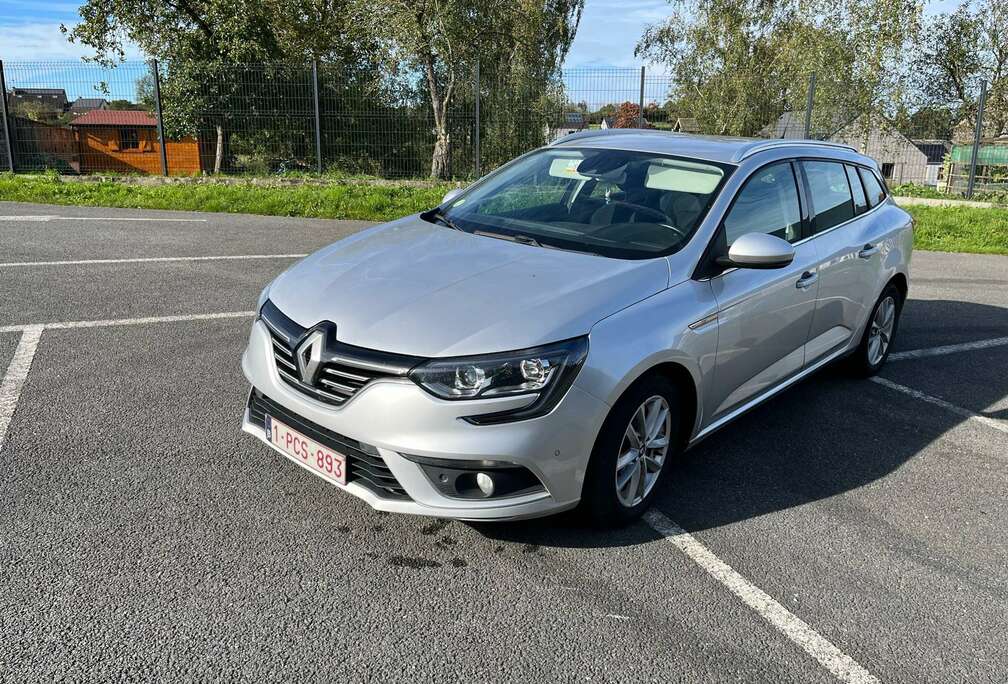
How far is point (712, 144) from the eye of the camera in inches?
178

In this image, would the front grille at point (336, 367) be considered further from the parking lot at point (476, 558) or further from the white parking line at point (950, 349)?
the white parking line at point (950, 349)

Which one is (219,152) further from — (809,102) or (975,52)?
(975,52)

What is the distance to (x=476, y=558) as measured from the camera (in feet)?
10.3

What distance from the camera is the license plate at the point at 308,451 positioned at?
3.09 m

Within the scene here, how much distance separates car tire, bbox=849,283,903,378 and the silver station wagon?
778 millimetres

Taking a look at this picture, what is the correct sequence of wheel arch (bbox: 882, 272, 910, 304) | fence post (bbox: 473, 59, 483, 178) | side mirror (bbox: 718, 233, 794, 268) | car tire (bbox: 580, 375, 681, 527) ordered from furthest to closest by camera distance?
fence post (bbox: 473, 59, 483, 178) → wheel arch (bbox: 882, 272, 910, 304) → side mirror (bbox: 718, 233, 794, 268) → car tire (bbox: 580, 375, 681, 527)

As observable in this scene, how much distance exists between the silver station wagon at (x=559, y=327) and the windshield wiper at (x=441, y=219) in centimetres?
3

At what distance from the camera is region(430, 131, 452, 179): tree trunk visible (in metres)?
15.7

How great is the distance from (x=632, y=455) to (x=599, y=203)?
4.83 ft

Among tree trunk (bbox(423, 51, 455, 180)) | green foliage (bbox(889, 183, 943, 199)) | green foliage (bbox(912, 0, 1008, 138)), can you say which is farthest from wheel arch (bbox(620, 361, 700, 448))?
green foliage (bbox(912, 0, 1008, 138))

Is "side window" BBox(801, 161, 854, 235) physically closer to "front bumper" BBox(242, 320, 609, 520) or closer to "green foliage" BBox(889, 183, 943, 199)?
"front bumper" BBox(242, 320, 609, 520)

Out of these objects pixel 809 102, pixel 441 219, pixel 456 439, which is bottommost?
pixel 456 439

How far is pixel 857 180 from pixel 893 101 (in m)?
20.2


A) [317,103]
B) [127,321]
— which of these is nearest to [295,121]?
[317,103]
